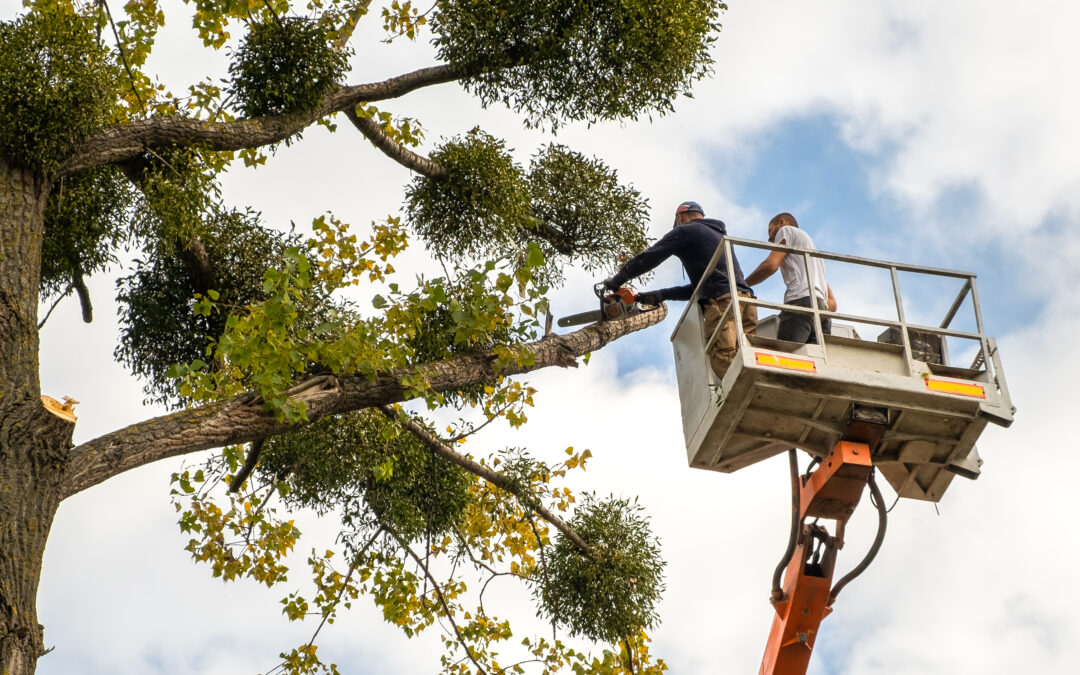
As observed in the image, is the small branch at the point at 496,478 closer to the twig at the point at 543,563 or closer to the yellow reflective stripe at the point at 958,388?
the twig at the point at 543,563

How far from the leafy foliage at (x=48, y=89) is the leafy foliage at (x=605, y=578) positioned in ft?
14.9

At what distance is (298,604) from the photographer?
9781mm

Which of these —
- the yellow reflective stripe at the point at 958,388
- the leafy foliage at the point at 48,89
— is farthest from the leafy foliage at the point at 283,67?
the yellow reflective stripe at the point at 958,388

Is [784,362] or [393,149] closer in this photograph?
[784,362]

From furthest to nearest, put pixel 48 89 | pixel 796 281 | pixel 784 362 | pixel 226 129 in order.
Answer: pixel 226 129, pixel 48 89, pixel 796 281, pixel 784 362

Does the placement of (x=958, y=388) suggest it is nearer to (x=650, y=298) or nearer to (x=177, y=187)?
(x=650, y=298)

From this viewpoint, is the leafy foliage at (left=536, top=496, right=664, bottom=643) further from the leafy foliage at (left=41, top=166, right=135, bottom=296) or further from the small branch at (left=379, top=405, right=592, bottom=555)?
the leafy foliage at (left=41, top=166, right=135, bottom=296)

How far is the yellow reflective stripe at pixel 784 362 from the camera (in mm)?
7078

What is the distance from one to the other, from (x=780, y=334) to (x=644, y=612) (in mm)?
3074

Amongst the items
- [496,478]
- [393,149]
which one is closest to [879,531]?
[496,478]

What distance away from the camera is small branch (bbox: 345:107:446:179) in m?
9.91

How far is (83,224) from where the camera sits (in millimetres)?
9328

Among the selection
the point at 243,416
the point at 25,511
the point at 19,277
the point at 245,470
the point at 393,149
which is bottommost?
the point at 25,511

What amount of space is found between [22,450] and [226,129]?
9.49ft
